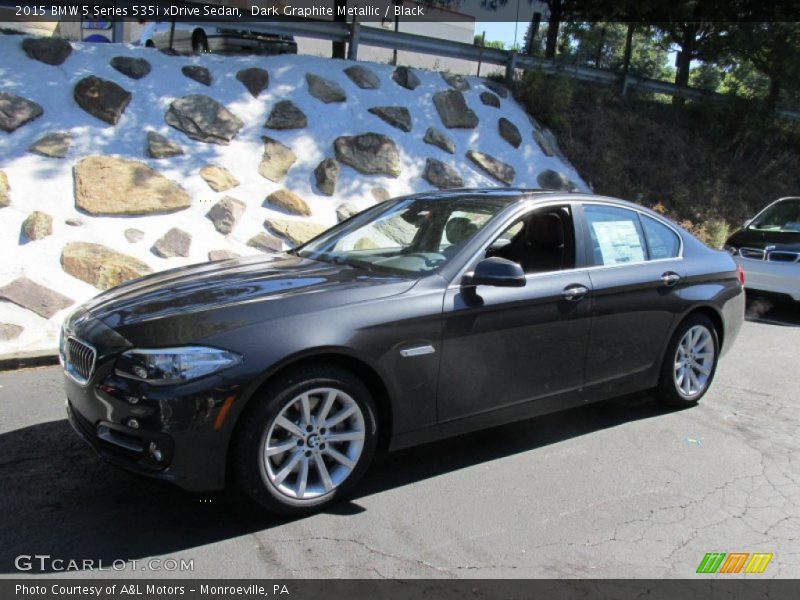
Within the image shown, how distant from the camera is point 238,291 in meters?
3.76

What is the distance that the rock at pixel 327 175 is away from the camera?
9.18 m

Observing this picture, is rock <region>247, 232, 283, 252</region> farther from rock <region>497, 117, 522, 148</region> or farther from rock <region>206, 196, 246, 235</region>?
rock <region>497, 117, 522, 148</region>

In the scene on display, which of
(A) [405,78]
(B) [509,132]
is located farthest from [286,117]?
(B) [509,132]

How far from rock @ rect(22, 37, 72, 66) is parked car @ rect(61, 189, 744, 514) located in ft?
18.0

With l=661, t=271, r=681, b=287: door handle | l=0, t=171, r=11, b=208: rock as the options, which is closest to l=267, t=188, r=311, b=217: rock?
l=0, t=171, r=11, b=208: rock

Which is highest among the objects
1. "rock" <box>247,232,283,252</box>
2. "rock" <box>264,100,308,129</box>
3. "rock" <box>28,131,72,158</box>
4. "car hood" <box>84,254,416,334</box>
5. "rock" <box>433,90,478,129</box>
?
"rock" <box>433,90,478,129</box>

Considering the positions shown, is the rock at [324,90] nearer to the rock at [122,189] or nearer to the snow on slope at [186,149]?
the snow on slope at [186,149]

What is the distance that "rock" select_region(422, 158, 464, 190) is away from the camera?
10.1 m

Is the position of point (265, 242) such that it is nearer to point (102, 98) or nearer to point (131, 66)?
point (102, 98)

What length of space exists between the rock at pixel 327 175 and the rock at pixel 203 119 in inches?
43.9

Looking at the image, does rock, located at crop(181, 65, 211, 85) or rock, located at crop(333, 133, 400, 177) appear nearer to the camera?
rock, located at crop(181, 65, 211, 85)

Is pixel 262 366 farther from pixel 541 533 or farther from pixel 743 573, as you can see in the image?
pixel 743 573

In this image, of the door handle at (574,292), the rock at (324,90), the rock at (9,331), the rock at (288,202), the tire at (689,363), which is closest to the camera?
the door handle at (574,292)

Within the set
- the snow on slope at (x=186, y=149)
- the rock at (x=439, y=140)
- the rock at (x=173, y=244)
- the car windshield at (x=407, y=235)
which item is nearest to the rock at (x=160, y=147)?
the snow on slope at (x=186, y=149)
